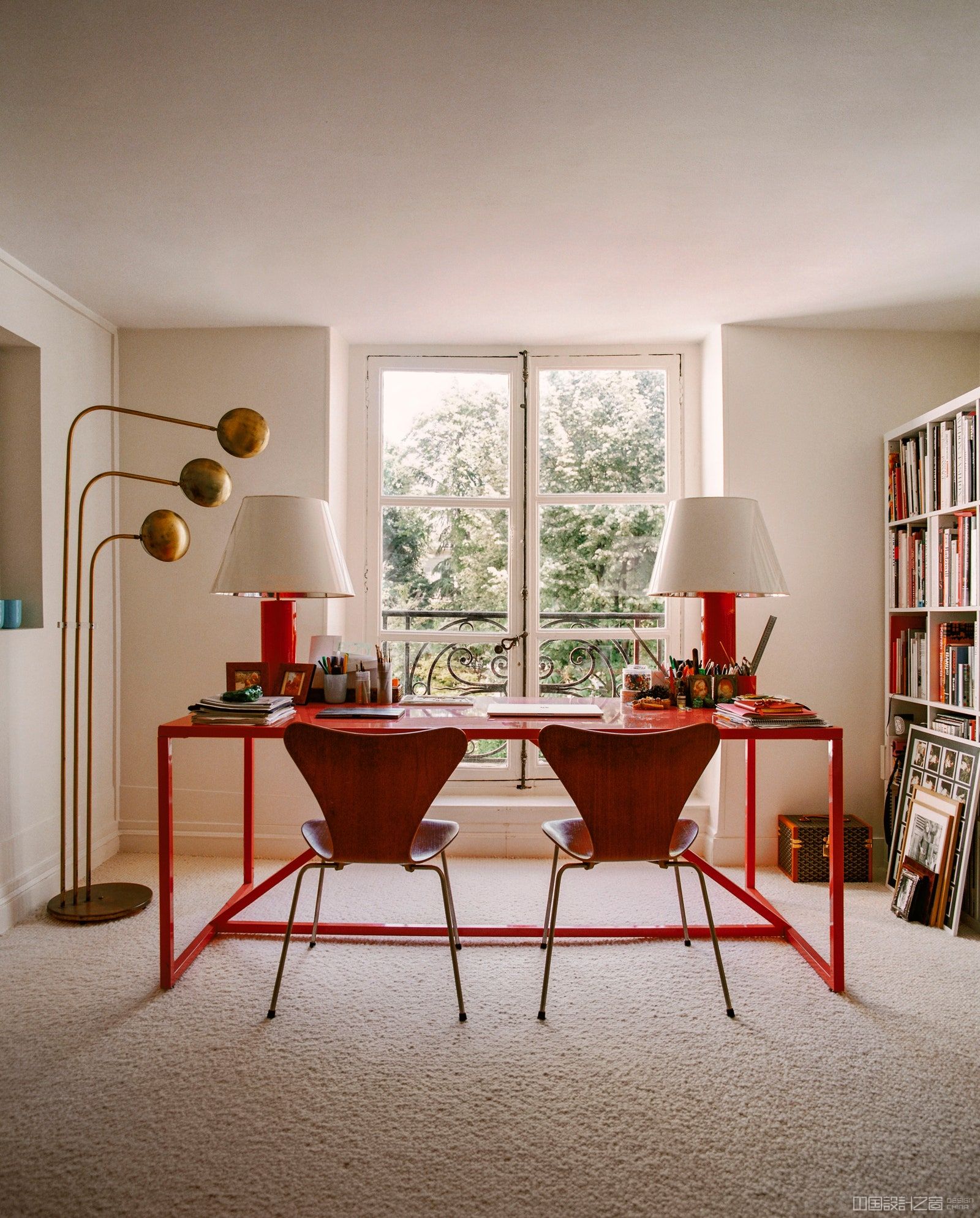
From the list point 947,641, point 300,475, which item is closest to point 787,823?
point 947,641

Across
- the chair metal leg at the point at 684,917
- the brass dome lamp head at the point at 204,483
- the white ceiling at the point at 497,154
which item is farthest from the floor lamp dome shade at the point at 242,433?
the chair metal leg at the point at 684,917

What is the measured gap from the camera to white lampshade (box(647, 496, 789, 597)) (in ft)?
8.32

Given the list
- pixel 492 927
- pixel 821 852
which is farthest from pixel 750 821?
pixel 492 927

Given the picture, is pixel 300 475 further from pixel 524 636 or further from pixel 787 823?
pixel 787 823

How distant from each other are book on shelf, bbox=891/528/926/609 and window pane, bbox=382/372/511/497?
1.86 m

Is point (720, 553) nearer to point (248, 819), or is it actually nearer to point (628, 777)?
point (628, 777)

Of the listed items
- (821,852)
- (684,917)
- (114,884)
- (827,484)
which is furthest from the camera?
(827,484)

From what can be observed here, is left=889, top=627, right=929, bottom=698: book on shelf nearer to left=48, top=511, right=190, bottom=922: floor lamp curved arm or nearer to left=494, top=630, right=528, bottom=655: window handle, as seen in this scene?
left=494, top=630, right=528, bottom=655: window handle

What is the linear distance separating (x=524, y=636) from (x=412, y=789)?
1875mm

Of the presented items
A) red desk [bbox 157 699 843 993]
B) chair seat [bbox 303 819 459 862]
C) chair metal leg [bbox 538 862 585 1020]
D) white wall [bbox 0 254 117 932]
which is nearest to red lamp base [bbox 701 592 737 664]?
red desk [bbox 157 699 843 993]

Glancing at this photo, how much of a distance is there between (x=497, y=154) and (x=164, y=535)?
1.84 metres

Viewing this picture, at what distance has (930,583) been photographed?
3.14 m

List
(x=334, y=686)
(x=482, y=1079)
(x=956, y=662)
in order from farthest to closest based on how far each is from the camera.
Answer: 1. (x=956, y=662)
2. (x=334, y=686)
3. (x=482, y=1079)

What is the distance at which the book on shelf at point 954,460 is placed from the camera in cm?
288
